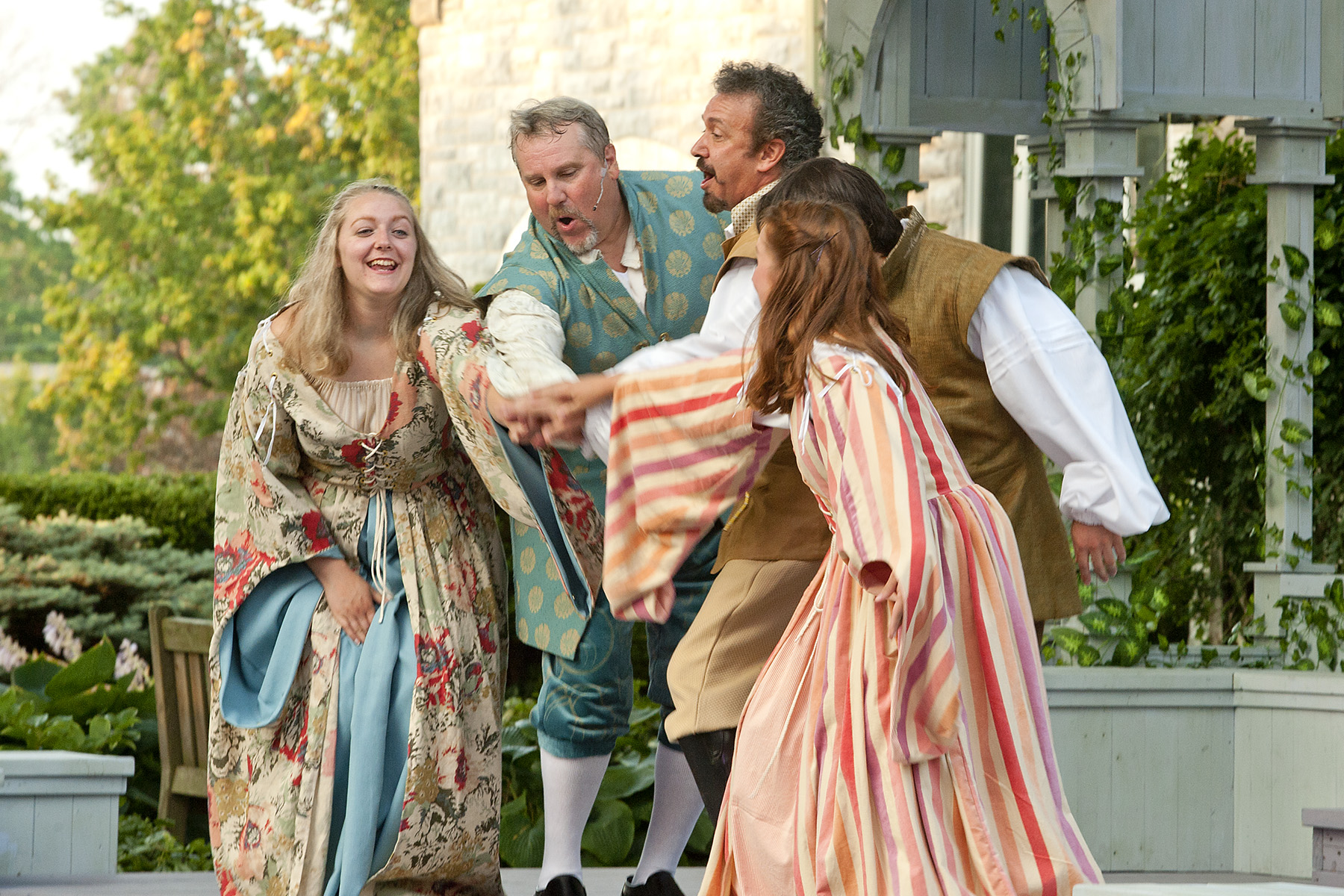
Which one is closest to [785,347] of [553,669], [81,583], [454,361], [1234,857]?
[454,361]

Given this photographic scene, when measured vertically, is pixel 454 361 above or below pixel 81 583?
above

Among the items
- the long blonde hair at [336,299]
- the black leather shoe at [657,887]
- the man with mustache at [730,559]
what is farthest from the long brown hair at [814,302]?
the black leather shoe at [657,887]

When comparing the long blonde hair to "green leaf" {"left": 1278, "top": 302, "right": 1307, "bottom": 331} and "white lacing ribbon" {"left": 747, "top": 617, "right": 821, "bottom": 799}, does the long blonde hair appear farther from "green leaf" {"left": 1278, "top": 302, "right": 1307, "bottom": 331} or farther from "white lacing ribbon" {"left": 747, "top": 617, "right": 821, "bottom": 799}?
"green leaf" {"left": 1278, "top": 302, "right": 1307, "bottom": 331}

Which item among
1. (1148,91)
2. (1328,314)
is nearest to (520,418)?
(1148,91)

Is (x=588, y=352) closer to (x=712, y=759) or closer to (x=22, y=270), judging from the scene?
(x=712, y=759)

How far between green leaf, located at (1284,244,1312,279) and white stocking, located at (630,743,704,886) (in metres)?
2.26

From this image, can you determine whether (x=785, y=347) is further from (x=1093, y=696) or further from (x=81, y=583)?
(x=81, y=583)

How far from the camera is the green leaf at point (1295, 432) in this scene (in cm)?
→ 445

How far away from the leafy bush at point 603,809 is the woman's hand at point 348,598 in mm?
1090

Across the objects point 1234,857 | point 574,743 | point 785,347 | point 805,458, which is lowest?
point 1234,857

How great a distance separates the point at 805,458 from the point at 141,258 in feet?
49.2

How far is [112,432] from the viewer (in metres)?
16.7

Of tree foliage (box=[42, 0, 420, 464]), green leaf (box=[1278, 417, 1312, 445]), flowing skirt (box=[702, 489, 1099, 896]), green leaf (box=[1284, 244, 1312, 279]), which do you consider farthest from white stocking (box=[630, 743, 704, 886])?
tree foliage (box=[42, 0, 420, 464])

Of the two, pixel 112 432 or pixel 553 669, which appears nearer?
pixel 553 669
